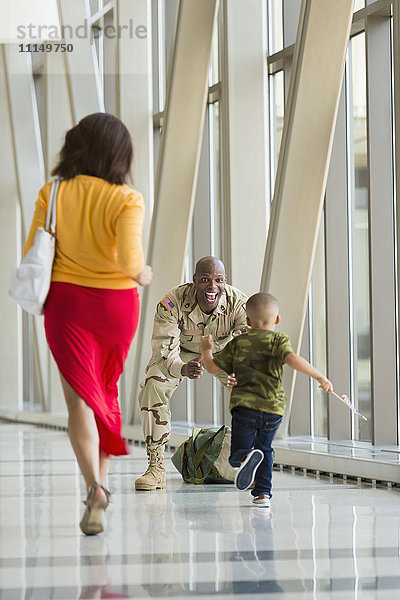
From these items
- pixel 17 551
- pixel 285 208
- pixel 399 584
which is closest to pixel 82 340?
pixel 17 551

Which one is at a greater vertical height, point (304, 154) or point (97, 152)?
point (304, 154)

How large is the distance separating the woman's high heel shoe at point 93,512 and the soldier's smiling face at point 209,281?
176 centimetres

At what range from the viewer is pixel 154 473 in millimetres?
5555

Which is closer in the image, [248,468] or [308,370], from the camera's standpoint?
[308,370]

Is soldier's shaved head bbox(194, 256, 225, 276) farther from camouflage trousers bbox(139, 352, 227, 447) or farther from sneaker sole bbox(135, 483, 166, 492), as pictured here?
sneaker sole bbox(135, 483, 166, 492)

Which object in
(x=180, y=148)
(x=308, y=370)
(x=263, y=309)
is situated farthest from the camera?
(x=180, y=148)

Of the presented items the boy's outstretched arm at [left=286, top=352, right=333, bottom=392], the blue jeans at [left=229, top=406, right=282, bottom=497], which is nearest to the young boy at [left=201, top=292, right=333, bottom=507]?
the blue jeans at [left=229, top=406, right=282, bottom=497]

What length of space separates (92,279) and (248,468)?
1.25 meters

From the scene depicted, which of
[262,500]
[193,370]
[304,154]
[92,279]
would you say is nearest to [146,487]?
[193,370]

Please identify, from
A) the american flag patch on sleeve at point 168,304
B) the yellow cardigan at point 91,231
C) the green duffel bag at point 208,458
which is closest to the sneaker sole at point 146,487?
the green duffel bag at point 208,458

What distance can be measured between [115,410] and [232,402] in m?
0.73

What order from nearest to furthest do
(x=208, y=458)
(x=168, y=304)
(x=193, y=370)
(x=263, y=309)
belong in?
1. (x=263, y=309)
2. (x=193, y=370)
3. (x=168, y=304)
4. (x=208, y=458)

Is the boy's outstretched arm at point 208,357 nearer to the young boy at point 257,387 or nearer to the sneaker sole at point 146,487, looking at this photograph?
the young boy at point 257,387

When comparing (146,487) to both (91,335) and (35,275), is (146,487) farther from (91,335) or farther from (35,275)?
(35,275)
